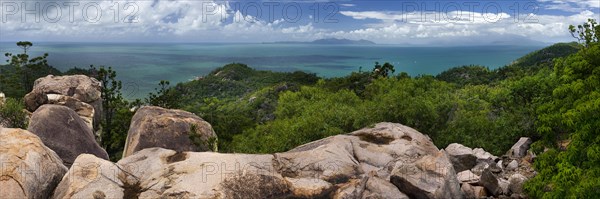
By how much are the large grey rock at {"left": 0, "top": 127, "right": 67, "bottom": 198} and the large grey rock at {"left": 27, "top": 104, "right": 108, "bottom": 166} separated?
856 cm

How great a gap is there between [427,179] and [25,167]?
699 inches

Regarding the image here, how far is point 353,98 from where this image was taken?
160 ft

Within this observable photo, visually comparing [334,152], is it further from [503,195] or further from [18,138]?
[18,138]

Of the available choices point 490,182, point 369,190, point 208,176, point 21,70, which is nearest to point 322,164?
point 369,190

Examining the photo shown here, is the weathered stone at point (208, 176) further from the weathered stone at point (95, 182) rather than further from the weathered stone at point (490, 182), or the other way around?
the weathered stone at point (490, 182)

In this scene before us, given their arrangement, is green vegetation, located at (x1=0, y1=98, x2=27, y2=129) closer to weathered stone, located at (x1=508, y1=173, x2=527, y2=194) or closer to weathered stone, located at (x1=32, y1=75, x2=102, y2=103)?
weathered stone, located at (x1=32, y1=75, x2=102, y2=103)

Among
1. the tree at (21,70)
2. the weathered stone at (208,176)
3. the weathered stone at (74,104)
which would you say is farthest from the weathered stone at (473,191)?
the tree at (21,70)

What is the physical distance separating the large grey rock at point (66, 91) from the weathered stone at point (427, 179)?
3808 cm

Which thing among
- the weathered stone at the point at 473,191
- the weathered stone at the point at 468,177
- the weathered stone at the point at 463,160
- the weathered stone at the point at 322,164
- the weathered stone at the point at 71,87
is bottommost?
the weathered stone at the point at 473,191

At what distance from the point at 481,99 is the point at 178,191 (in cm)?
3510

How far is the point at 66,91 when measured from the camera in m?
46.1

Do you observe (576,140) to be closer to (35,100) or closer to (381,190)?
(381,190)

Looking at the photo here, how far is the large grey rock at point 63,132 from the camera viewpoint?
1130 inches

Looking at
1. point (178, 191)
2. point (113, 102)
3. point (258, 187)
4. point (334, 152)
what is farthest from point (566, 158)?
point (113, 102)
